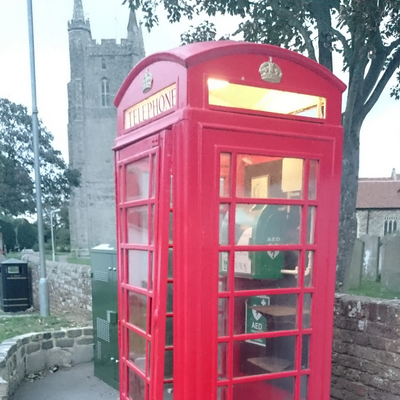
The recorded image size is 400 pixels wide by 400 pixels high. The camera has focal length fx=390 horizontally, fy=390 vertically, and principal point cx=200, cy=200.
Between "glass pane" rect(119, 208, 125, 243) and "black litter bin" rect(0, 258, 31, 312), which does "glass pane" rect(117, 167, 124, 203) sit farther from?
"black litter bin" rect(0, 258, 31, 312)

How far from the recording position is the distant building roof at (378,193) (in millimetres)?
31938

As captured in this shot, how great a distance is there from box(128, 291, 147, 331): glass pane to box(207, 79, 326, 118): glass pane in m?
1.40

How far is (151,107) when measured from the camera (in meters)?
2.48

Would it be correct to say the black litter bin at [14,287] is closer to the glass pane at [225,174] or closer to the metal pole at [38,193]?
the metal pole at [38,193]

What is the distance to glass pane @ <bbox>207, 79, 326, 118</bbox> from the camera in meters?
2.31

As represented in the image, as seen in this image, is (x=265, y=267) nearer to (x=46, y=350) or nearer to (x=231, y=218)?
(x=231, y=218)

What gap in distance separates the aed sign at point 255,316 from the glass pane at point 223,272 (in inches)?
13.3

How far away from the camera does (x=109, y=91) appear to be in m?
43.5

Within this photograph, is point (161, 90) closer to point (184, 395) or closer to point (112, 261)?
point (184, 395)

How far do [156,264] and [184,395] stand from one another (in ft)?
2.47

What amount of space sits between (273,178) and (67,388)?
3945 millimetres

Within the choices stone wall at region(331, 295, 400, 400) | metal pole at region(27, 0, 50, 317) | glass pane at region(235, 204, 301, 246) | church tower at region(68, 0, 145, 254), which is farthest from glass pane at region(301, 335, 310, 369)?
church tower at region(68, 0, 145, 254)

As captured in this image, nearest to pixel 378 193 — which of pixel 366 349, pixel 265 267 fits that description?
pixel 366 349

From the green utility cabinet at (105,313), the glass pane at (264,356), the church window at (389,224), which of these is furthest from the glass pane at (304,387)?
the church window at (389,224)
